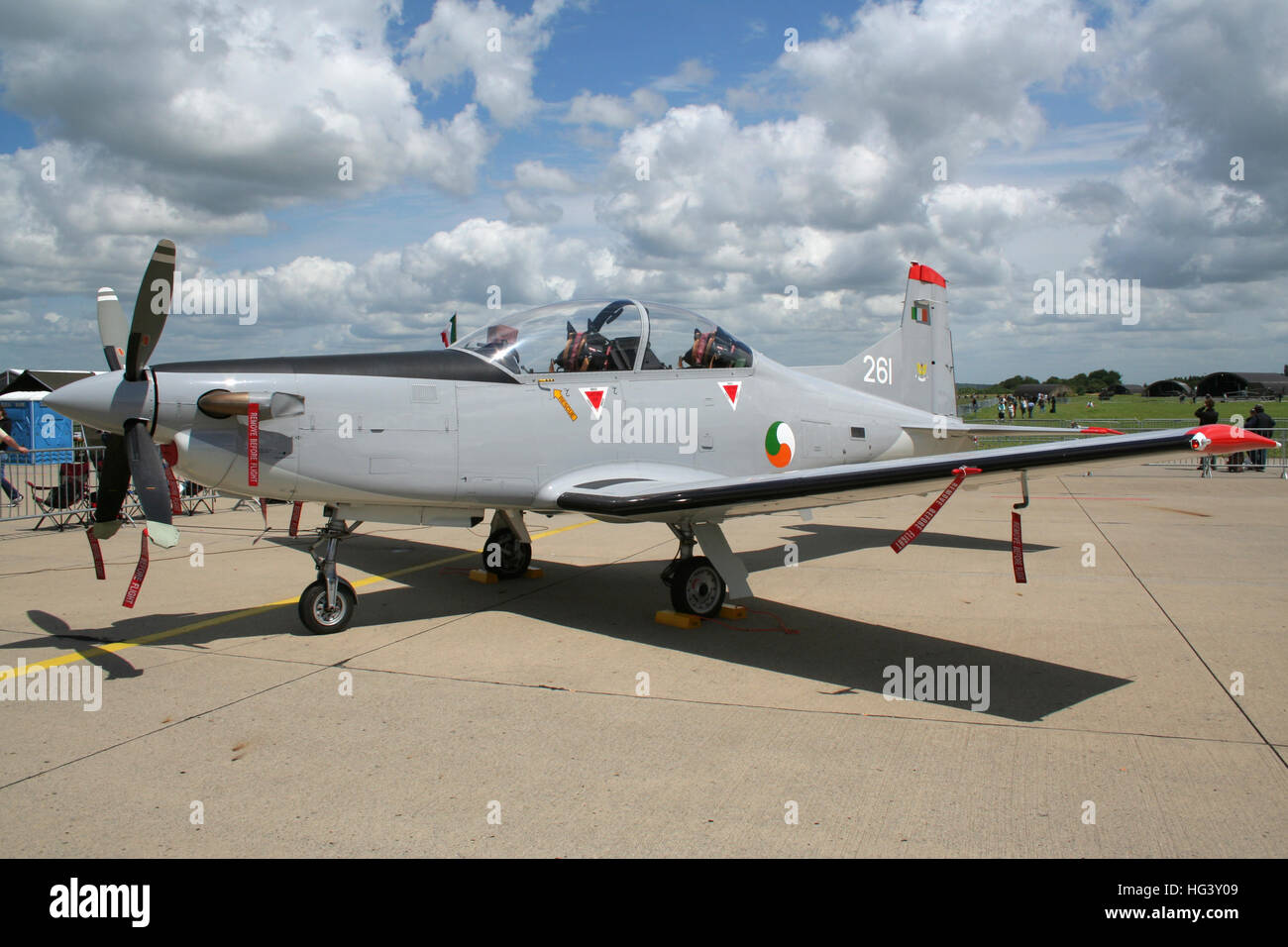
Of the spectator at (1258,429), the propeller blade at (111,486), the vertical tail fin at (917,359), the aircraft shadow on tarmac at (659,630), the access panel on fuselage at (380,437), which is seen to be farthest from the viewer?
the spectator at (1258,429)

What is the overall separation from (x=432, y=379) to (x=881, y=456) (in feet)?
15.6

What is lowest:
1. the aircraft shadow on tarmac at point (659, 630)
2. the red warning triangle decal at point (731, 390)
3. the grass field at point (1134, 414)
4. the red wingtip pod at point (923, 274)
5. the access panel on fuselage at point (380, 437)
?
the aircraft shadow on tarmac at point (659, 630)

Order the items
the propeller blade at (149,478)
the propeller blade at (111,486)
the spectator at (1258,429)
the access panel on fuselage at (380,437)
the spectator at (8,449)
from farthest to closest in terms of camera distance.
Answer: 1. the spectator at (1258,429)
2. the spectator at (8,449)
3. the access panel on fuselage at (380,437)
4. the propeller blade at (111,486)
5. the propeller blade at (149,478)

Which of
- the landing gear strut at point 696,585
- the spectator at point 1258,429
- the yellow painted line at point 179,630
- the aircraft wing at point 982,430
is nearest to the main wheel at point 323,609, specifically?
the yellow painted line at point 179,630

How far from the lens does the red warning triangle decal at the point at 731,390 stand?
7.18 metres

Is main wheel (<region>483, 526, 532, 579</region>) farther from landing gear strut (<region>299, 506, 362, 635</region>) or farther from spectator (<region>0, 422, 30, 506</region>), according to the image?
spectator (<region>0, 422, 30, 506</region>)

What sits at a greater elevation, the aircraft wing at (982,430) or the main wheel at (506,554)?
the aircraft wing at (982,430)

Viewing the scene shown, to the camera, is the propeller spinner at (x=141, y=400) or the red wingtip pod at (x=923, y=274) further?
the red wingtip pod at (x=923, y=274)

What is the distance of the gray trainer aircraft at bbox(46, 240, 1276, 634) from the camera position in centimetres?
528

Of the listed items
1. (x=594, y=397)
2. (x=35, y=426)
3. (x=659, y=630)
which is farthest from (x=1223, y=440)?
(x=35, y=426)

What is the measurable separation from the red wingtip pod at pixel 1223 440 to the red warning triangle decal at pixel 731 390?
3543mm

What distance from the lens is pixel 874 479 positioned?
16.7 feet

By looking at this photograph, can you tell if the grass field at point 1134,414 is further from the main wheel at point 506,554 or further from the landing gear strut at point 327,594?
the landing gear strut at point 327,594

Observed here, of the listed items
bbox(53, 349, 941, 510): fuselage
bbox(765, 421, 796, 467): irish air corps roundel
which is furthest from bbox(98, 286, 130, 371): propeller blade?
bbox(765, 421, 796, 467): irish air corps roundel
